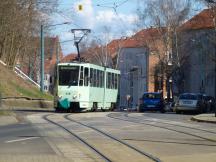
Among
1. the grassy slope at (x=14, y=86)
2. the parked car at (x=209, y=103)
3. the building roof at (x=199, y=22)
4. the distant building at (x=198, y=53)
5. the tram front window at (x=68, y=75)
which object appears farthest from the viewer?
the distant building at (x=198, y=53)

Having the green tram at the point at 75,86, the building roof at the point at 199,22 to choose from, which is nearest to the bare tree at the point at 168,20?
the building roof at the point at 199,22

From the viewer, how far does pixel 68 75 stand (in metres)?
38.5

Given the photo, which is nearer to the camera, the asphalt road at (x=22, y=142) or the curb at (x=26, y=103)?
the asphalt road at (x=22, y=142)

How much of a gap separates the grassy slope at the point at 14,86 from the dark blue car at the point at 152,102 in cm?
898

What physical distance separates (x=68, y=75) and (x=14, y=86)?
1473 centimetres

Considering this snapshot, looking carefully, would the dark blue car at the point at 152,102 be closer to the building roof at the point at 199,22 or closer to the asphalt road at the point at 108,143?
the building roof at the point at 199,22

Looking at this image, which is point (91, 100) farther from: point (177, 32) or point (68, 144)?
point (177, 32)

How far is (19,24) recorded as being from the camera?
54.0m

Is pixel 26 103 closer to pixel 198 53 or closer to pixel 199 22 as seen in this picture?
pixel 199 22

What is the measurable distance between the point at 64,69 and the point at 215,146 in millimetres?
21704

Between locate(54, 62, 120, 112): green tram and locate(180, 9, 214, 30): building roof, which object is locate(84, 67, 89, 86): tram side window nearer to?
locate(54, 62, 120, 112): green tram

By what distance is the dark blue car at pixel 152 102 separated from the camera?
2030 inches

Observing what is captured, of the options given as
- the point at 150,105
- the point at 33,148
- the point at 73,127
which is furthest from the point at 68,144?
the point at 150,105

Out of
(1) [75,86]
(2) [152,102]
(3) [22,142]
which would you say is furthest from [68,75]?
(3) [22,142]
